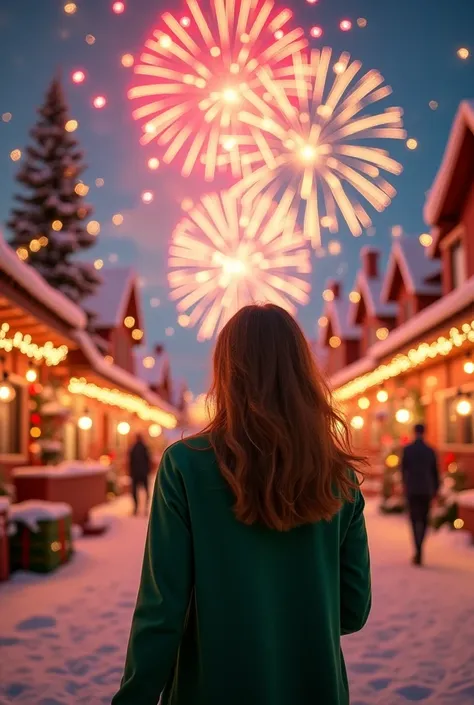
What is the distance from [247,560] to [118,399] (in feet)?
64.1

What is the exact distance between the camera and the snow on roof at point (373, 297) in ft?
73.1

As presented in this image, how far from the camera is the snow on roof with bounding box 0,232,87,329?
7.53 m

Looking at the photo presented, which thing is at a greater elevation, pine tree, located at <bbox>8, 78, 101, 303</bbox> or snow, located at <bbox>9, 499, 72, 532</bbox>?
pine tree, located at <bbox>8, 78, 101, 303</bbox>

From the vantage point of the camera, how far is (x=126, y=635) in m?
5.31

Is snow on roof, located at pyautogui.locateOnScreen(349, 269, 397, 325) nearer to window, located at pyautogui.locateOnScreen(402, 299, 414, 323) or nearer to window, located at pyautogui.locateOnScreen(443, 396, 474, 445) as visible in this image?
window, located at pyautogui.locateOnScreen(402, 299, 414, 323)

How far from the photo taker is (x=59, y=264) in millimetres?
18828

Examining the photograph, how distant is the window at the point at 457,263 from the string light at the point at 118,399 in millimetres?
8770

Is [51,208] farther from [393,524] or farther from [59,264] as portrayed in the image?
[393,524]

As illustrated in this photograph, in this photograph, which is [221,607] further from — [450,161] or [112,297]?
[112,297]

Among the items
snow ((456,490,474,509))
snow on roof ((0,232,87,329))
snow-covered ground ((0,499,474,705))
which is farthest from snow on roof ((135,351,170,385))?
snow-covered ground ((0,499,474,705))

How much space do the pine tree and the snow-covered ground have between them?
11.4 meters

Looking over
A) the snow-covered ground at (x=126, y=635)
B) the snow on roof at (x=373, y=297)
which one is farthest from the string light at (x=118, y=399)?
the snow on roof at (x=373, y=297)

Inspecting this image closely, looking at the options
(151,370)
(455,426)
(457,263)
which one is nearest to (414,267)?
(457,263)

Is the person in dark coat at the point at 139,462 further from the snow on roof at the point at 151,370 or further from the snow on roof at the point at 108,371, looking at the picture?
the snow on roof at the point at 151,370
